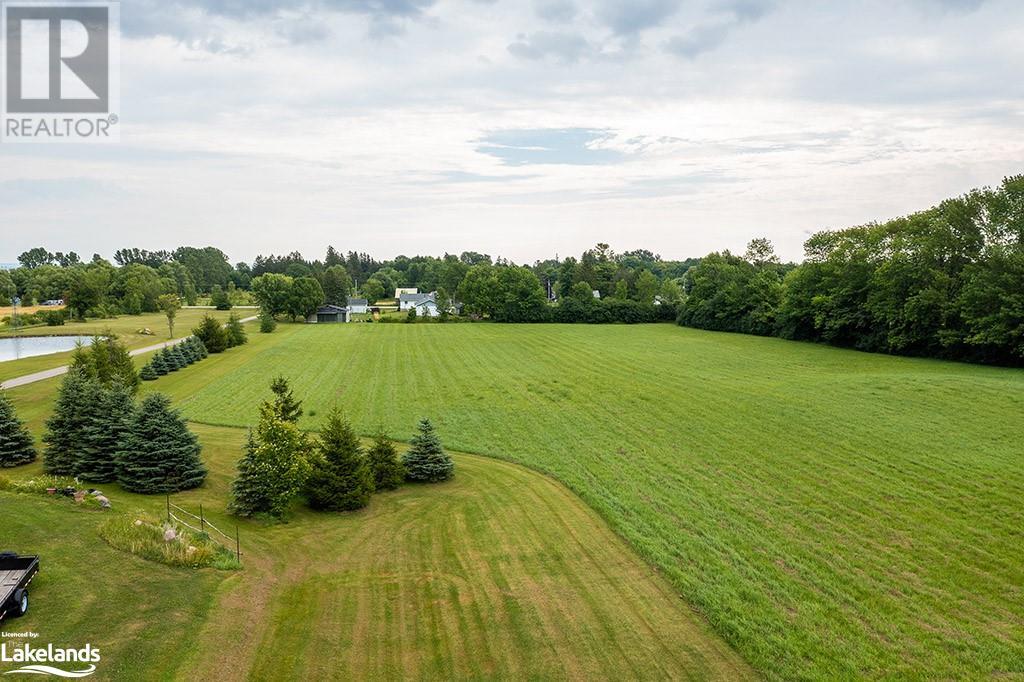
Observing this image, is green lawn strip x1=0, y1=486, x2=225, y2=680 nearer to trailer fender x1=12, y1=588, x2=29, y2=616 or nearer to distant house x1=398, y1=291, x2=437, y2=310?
trailer fender x1=12, y1=588, x2=29, y2=616

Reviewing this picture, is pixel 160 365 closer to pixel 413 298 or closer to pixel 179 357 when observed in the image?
pixel 179 357

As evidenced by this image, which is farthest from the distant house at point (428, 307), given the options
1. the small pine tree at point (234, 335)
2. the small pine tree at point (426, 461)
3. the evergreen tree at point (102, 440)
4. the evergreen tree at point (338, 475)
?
the evergreen tree at point (338, 475)

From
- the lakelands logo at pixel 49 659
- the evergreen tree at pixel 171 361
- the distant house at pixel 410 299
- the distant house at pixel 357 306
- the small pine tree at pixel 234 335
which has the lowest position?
the lakelands logo at pixel 49 659

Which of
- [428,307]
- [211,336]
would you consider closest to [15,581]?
[211,336]

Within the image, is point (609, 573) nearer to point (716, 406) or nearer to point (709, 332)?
point (716, 406)

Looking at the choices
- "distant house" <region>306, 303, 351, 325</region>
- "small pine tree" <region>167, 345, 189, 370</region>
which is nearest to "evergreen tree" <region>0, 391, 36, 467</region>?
"small pine tree" <region>167, 345, 189, 370</region>

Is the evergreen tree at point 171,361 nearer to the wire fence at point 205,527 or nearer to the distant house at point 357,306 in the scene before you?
the wire fence at point 205,527
